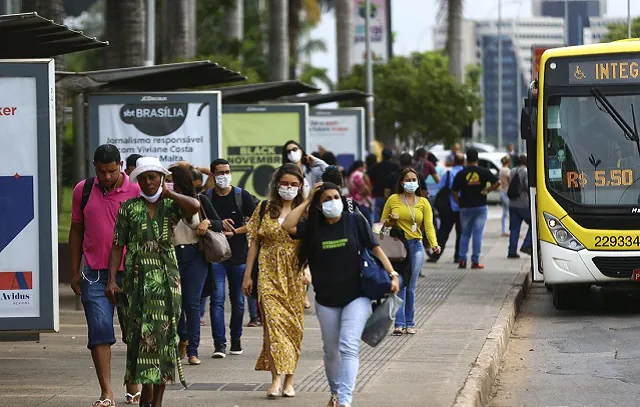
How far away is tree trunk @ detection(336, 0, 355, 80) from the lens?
44128 mm

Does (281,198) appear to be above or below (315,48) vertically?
below

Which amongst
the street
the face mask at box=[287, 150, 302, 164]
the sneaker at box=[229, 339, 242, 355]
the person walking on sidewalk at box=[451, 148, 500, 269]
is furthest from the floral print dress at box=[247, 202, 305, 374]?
the person walking on sidewalk at box=[451, 148, 500, 269]

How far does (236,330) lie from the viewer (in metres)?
12.1

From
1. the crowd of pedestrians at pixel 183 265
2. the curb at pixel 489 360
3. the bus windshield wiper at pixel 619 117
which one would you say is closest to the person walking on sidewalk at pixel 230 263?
the crowd of pedestrians at pixel 183 265

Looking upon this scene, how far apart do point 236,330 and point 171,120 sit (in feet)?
16.1

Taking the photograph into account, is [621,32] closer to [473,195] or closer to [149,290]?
[473,195]

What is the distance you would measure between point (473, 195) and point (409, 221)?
25.2ft

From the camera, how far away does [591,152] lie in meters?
16.0

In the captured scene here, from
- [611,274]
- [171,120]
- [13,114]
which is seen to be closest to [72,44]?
[13,114]

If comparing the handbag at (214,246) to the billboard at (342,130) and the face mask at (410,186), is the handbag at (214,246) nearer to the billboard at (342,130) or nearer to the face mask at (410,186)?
the face mask at (410,186)

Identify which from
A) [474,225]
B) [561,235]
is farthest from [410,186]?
[474,225]

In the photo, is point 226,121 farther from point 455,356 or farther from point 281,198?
point 281,198

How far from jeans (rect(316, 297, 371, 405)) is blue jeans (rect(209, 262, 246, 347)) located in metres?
3.14

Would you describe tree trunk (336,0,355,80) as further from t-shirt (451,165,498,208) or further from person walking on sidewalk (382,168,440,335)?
person walking on sidewalk (382,168,440,335)
